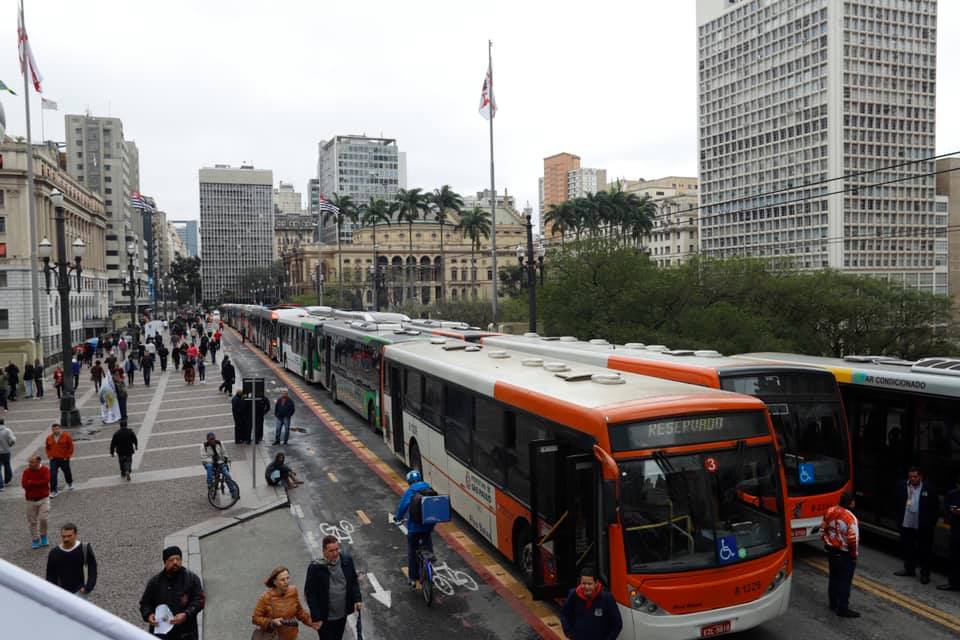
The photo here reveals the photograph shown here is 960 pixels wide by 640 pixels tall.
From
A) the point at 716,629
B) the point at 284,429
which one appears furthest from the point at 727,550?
the point at 284,429

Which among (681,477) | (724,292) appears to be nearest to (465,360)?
(681,477)

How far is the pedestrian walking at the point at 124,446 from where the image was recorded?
16703 millimetres

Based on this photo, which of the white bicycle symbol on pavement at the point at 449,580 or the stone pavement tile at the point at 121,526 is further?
the stone pavement tile at the point at 121,526

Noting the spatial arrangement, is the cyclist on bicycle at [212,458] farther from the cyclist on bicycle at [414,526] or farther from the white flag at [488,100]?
the white flag at [488,100]

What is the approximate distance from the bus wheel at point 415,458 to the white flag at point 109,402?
1291 cm

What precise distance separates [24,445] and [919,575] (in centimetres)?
2245

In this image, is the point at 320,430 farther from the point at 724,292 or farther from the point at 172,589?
the point at 724,292

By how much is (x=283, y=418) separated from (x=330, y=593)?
13.9 meters

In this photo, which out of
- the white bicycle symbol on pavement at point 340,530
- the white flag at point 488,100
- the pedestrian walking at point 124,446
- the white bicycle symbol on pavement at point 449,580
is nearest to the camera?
the white bicycle symbol on pavement at point 449,580

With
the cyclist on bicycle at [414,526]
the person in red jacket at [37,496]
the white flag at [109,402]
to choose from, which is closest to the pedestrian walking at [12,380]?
the white flag at [109,402]

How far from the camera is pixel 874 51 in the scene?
12744cm

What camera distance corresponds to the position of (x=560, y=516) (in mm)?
8664

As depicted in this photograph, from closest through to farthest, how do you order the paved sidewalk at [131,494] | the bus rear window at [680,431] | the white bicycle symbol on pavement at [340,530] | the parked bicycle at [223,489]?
the bus rear window at [680,431] < the paved sidewalk at [131,494] < the white bicycle symbol on pavement at [340,530] < the parked bicycle at [223,489]

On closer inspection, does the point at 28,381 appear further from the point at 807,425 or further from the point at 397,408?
the point at 807,425
